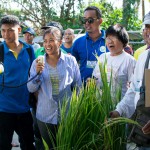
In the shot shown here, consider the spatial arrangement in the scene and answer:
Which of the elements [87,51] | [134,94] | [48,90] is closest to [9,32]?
[48,90]

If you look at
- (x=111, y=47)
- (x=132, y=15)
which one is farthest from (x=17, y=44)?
(x=132, y=15)

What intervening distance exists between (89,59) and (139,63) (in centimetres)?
138

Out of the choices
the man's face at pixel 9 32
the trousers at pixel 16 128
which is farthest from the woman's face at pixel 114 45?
the trousers at pixel 16 128

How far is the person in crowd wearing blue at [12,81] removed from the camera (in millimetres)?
3420

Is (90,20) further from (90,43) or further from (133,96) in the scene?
(133,96)

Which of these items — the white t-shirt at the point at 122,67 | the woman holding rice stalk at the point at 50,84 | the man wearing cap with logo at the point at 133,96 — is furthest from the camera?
the white t-shirt at the point at 122,67

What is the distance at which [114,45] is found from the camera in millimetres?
3385

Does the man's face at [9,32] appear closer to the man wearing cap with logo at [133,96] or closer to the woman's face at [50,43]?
the woman's face at [50,43]

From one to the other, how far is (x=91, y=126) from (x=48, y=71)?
3.35 feet

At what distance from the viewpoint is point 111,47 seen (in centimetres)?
339

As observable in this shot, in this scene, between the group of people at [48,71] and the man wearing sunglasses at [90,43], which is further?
the man wearing sunglasses at [90,43]

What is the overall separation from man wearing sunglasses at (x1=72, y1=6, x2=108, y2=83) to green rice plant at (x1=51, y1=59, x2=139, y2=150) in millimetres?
1512

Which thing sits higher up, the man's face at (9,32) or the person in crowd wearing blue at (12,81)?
the man's face at (9,32)

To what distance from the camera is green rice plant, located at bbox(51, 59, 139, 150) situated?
2.18 meters
